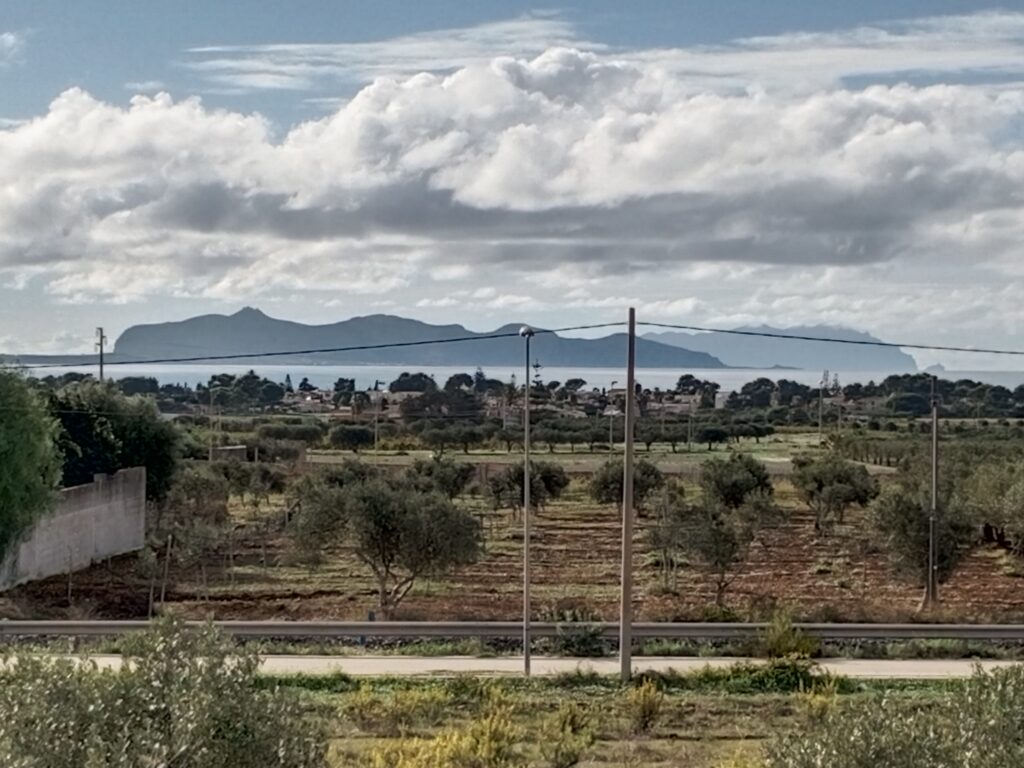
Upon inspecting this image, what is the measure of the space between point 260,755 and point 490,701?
1187cm

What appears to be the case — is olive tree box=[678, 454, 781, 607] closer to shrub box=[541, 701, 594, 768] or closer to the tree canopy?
shrub box=[541, 701, 594, 768]

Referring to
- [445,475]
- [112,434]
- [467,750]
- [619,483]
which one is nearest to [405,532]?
[112,434]

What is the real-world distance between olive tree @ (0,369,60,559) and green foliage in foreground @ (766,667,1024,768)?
26.7 metres

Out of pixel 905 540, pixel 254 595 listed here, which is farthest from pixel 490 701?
pixel 905 540

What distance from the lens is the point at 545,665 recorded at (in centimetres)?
2664

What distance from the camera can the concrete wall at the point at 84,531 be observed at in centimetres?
3800

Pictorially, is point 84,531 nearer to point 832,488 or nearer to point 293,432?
point 832,488

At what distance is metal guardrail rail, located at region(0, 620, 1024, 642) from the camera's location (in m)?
28.9

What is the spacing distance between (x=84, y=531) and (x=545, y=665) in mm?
21198

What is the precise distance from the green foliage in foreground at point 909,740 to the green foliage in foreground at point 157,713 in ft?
11.1

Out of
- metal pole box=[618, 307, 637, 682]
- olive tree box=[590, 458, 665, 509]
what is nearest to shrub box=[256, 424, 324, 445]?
olive tree box=[590, 458, 665, 509]

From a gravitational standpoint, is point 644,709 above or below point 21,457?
below

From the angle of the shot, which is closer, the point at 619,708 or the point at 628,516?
the point at 619,708

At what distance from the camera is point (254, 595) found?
1499 inches
